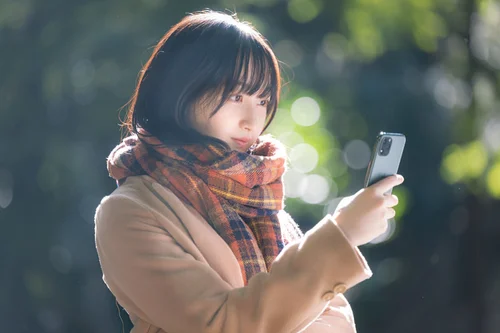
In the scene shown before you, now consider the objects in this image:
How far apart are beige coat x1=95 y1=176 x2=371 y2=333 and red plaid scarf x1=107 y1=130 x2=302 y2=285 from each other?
22 mm

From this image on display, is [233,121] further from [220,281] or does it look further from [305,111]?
[305,111]

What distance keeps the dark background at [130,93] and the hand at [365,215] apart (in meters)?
2.38

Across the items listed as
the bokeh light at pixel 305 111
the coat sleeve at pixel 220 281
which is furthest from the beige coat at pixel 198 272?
the bokeh light at pixel 305 111

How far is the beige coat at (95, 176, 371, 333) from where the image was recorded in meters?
1.03

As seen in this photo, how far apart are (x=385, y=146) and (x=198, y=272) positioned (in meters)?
0.32

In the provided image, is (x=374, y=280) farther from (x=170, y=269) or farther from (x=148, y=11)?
(x=170, y=269)

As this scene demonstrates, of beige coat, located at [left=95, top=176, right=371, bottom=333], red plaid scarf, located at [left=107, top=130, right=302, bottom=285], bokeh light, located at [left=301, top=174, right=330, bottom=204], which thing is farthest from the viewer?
bokeh light, located at [left=301, top=174, right=330, bottom=204]

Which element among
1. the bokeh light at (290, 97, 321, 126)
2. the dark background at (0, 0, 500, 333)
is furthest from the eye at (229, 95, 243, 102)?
the bokeh light at (290, 97, 321, 126)

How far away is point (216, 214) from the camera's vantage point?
116 centimetres

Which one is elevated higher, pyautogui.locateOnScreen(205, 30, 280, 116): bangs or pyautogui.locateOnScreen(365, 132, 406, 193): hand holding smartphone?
pyautogui.locateOnScreen(205, 30, 280, 116): bangs

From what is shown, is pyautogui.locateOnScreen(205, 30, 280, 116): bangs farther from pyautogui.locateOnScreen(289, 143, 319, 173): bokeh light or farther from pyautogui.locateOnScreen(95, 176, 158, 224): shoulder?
pyautogui.locateOnScreen(289, 143, 319, 173): bokeh light

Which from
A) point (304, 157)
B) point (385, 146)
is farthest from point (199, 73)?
point (304, 157)

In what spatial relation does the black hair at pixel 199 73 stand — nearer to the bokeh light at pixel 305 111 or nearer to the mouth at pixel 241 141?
the mouth at pixel 241 141

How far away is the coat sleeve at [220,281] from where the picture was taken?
1.03 m
